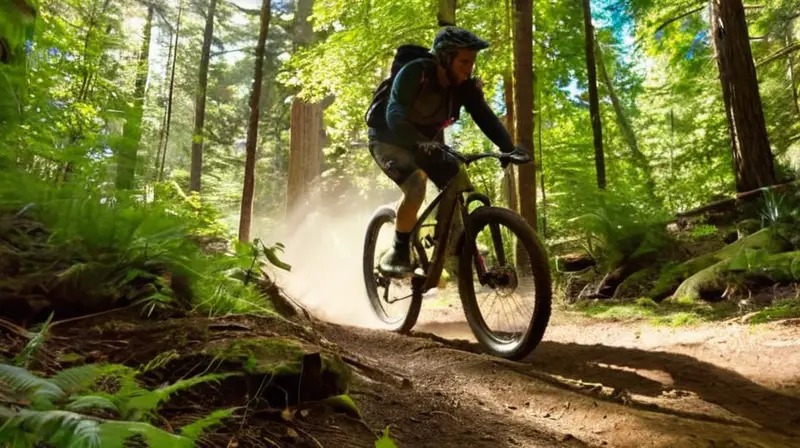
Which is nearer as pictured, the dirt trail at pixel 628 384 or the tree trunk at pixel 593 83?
the dirt trail at pixel 628 384

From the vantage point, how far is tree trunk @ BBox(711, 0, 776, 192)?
287 inches

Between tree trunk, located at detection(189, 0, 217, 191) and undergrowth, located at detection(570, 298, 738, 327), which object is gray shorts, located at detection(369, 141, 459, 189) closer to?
undergrowth, located at detection(570, 298, 738, 327)

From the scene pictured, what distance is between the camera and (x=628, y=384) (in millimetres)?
3328

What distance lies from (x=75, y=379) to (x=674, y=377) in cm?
338

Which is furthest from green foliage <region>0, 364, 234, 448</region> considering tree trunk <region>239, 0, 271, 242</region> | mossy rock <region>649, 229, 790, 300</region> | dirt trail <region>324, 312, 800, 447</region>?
tree trunk <region>239, 0, 271, 242</region>

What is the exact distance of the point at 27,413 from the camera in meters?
0.93

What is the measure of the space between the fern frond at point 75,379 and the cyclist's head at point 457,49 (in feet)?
11.4

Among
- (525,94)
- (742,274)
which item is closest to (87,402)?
(742,274)

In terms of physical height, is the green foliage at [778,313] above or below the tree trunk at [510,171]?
below

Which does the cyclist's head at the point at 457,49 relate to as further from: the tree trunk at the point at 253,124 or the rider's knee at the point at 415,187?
the tree trunk at the point at 253,124

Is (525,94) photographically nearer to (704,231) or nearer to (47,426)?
(704,231)

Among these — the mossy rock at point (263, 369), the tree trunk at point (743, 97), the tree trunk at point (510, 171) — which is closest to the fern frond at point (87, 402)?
the mossy rock at point (263, 369)

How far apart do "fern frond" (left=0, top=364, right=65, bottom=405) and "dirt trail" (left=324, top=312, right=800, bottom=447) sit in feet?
5.21

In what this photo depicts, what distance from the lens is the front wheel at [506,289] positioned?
144 inches
